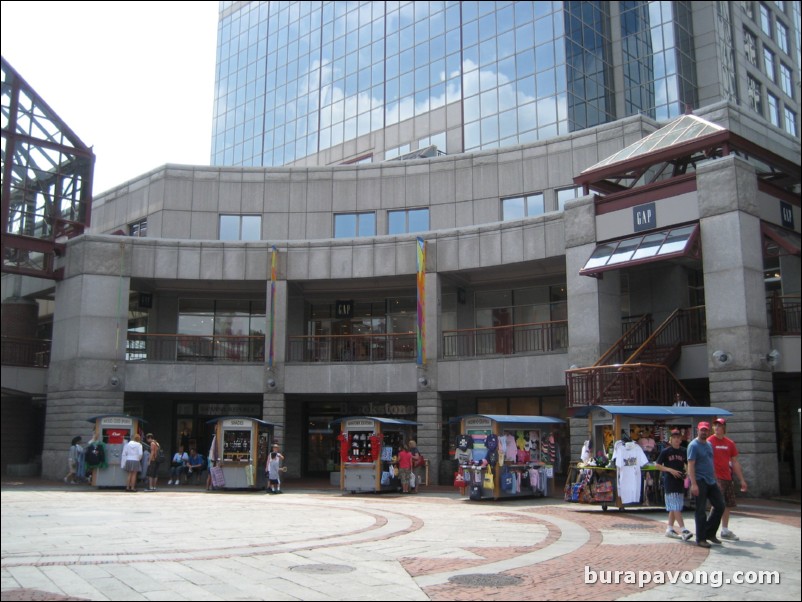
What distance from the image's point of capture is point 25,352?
32406mm

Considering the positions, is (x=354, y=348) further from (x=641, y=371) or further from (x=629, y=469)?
(x=629, y=469)

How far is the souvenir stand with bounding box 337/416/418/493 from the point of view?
24.3m

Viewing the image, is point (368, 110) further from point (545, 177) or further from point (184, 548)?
point (184, 548)

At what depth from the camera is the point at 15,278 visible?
38.0 m

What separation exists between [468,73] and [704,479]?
172 ft

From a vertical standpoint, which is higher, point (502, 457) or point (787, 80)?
point (787, 80)

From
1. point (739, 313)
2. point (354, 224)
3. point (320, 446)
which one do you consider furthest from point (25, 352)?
point (739, 313)

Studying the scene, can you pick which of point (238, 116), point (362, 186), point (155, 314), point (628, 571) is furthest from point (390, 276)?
point (238, 116)

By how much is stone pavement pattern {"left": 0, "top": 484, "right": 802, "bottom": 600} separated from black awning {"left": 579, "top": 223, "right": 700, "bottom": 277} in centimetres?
699

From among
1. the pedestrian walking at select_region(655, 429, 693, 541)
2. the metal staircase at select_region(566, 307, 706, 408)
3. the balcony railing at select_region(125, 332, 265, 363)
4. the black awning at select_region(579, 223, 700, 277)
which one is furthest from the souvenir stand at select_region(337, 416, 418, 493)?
the pedestrian walking at select_region(655, 429, 693, 541)

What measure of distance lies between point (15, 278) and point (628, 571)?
118 ft

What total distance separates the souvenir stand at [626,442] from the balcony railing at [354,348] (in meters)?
13.1

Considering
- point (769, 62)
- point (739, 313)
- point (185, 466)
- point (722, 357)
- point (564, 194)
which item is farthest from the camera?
point (769, 62)

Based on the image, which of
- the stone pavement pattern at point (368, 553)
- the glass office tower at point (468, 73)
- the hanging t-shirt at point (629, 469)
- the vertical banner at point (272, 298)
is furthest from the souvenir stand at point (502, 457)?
the glass office tower at point (468, 73)
